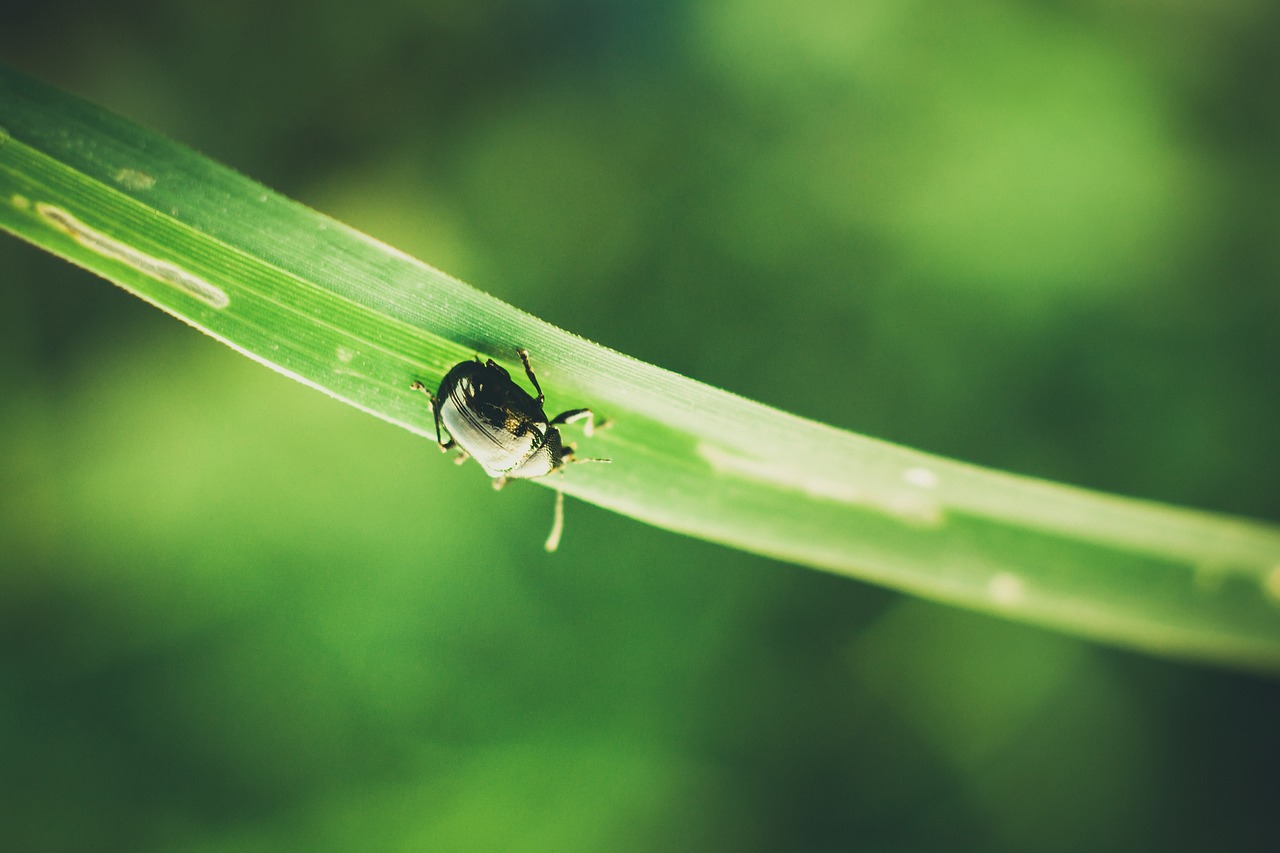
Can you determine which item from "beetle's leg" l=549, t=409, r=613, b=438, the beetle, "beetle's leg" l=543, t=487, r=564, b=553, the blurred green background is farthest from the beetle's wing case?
the blurred green background

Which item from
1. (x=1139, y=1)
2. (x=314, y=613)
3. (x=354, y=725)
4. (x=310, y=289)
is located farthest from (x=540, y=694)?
(x=1139, y=1)

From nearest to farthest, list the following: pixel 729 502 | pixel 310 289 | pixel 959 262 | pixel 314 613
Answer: pixel 310 289 → pixel 729 502 → pixel 314 613 → pixel 959 262

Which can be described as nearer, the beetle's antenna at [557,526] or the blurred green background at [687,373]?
the beetle's antenna at [557,526]

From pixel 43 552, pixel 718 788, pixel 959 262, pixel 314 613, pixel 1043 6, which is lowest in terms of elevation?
pixel 718 788

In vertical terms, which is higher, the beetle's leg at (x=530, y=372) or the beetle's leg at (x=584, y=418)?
the beetle's leg at (x=530, y=372)

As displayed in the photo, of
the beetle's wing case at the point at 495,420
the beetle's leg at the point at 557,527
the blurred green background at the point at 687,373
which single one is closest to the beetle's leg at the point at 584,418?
the beetle's wing case at the point at 495,420

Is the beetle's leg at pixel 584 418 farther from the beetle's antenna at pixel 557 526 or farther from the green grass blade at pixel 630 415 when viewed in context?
the beetle's antenna at pixel 557 526

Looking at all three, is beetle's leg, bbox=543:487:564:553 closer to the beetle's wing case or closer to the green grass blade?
the beetle's wing case

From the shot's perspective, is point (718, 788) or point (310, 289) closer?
point (310, 289)

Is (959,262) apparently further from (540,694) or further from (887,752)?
(540,694)
